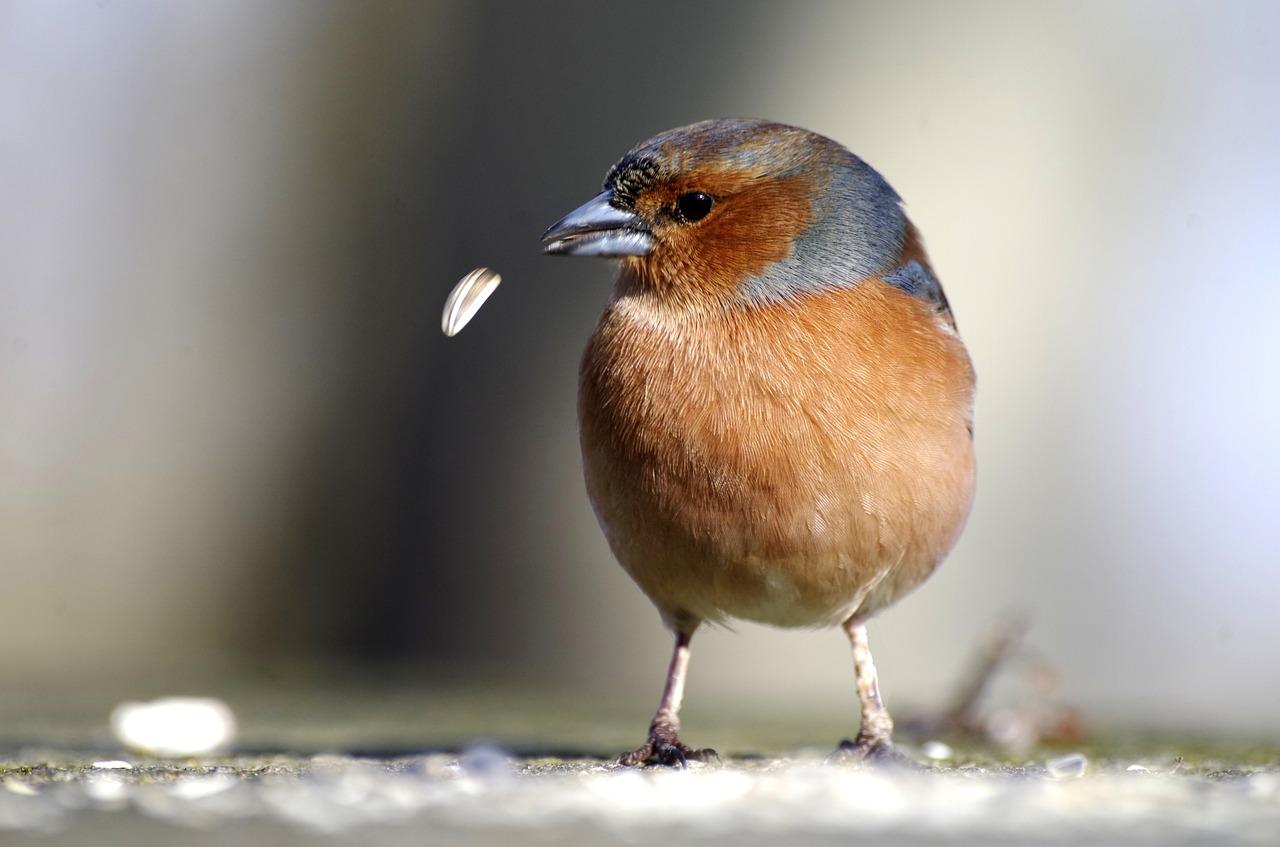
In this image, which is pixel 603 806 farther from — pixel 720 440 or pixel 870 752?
pixel 870 752

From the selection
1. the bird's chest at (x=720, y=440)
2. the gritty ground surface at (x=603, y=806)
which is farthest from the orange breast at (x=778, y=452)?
the gritty ground surface at (x=603, y=806)

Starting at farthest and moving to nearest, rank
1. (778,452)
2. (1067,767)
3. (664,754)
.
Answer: (664,754) → (778,452) → (1067,767)

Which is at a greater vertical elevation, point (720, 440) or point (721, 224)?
point (721, 224)

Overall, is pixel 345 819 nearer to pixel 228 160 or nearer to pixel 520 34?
pixel 520 34

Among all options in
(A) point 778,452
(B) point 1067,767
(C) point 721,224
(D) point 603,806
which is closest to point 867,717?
(B) point 1067,767

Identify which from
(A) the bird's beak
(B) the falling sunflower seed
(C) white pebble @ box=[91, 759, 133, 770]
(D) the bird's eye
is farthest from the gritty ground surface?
(D) the bird's eye

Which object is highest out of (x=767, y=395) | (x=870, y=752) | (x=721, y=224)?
(x=721, y=224)

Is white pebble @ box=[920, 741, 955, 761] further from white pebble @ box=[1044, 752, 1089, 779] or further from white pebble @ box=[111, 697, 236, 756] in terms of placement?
white pebble @ box=[111, 697, 236, 756]
